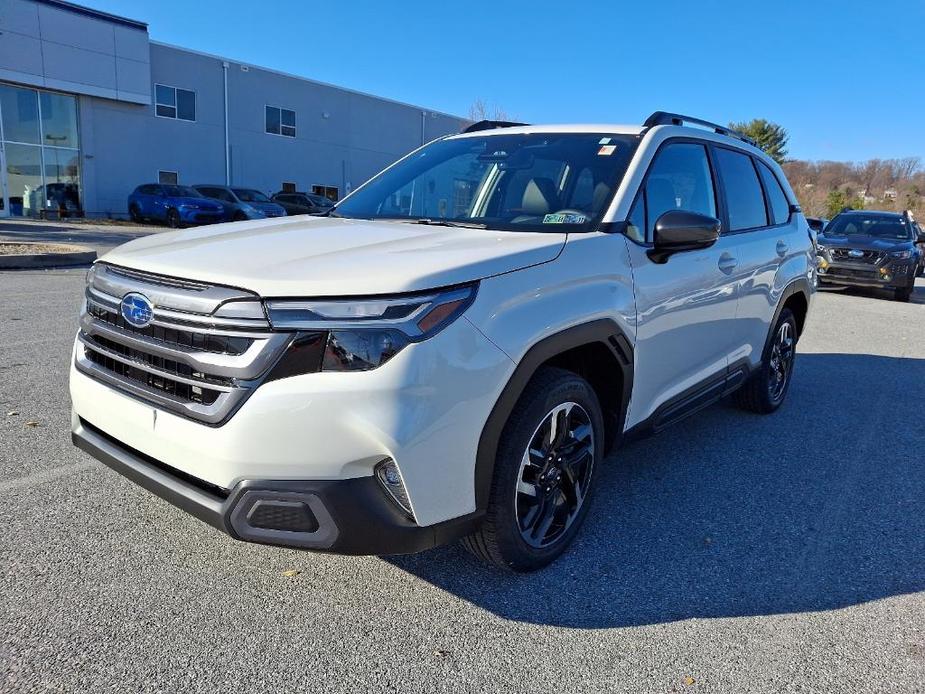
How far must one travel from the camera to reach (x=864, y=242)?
13.5 meters

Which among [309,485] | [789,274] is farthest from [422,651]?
[789,274]

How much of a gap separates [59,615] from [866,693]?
2709 mm

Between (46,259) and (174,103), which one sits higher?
(174,103)

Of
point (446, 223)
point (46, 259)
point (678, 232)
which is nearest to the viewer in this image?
point (678, 232)

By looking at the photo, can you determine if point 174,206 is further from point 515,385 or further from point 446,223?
point 515,385

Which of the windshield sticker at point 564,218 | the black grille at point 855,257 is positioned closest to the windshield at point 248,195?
the black grille at point 855,257

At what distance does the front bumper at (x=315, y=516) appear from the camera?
2143 mm

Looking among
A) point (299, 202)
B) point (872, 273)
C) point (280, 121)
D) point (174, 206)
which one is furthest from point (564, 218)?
point (280, 121)

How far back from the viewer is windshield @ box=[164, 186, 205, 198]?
24391 millimetres

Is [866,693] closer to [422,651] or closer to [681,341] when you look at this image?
[422,651]

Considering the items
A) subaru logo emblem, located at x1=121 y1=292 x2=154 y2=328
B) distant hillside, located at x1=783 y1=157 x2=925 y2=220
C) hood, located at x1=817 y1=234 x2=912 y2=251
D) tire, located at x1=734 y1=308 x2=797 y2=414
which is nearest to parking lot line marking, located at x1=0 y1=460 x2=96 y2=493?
subaru logo emblem, located at x1=121 y1=292 x2=154 y2=328

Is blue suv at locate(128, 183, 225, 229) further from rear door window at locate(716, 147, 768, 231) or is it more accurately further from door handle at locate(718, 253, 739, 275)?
door handle at locate(718, 253, 739, 275)

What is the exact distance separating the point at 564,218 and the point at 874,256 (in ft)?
41.2

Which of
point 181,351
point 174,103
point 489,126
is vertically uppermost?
point 174,103
